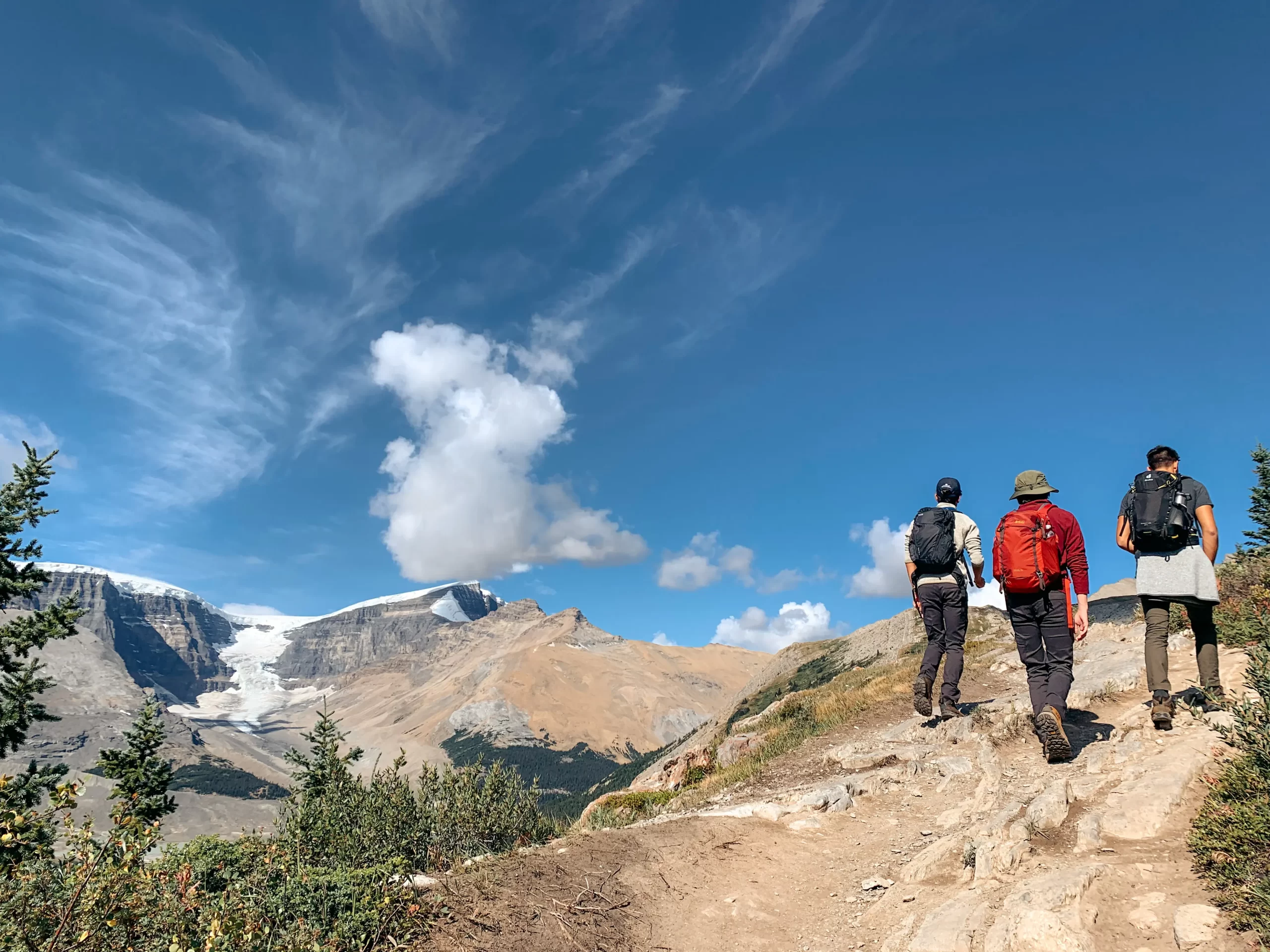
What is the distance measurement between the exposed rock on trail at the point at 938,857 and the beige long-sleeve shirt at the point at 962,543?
7.88ft

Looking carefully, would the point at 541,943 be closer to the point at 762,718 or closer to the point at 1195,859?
the point at 1195,859

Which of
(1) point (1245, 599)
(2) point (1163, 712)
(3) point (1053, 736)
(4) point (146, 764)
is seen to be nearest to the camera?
(2) point (1163, 712)

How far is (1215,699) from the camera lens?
664 cm

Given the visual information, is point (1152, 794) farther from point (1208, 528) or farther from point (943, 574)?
point (943, 574)

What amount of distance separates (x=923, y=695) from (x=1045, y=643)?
272 cm

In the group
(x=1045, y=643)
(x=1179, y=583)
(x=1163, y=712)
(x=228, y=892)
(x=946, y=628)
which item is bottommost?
(x=228, y=892)

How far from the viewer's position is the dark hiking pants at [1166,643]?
796 cm

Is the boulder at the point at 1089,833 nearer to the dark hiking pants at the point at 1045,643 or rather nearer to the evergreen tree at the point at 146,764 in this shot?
the dark hiking pants at the point at 1045,643

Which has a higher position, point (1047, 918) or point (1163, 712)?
point (1163, 712)

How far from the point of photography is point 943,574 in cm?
1007

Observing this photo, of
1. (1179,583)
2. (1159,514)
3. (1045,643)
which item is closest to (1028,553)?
(1045,643)

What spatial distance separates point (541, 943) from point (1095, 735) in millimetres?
8310

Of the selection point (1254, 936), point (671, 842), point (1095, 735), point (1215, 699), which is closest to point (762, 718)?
point (1095, 735)

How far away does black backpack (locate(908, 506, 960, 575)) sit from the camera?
9945 millimetres
